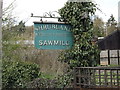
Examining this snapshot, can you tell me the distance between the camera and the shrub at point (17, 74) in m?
6.10

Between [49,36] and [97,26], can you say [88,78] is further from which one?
[97,26]

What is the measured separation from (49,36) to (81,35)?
101 cm

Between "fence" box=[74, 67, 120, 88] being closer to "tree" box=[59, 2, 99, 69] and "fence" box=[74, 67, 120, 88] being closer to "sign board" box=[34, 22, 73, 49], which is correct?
"tree" box=[59, 2, 99, 69]

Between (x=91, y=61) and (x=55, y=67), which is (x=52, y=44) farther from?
(x=55, y=67)

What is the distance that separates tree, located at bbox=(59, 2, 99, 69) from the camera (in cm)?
544

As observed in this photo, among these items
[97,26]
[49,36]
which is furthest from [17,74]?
[97,26]

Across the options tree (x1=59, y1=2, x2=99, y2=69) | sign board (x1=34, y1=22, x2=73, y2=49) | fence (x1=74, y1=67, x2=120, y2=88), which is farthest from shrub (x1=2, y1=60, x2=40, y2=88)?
sign board (x1=34, y1=22, x2=73, y2=49)

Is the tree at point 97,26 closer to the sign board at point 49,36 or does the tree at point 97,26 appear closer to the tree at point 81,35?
the tree at point 81,35

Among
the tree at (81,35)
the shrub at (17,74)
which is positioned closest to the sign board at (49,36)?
the tree at (81,35)

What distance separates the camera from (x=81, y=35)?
18.2 ft

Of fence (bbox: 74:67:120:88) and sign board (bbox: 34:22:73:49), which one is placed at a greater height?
sign board (bbox: 34:22:73:49)

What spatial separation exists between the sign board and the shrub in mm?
1714

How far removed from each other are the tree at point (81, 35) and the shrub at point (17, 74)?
1.20m

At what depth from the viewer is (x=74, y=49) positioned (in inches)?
213
